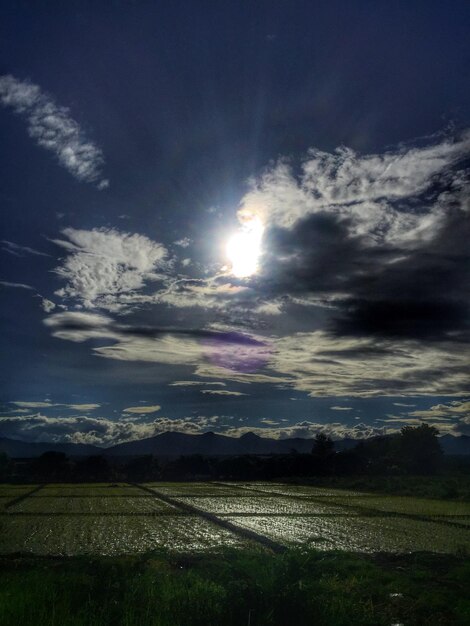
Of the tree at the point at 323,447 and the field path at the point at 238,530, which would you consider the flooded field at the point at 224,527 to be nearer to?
the field path at the point at 238,530

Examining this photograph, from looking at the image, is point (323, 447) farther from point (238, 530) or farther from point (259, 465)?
point (238, 530)

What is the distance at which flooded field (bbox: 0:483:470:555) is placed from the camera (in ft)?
79.9

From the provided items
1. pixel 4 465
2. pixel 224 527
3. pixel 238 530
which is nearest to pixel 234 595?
pixel 238 530

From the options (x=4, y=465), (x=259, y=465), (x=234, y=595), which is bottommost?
(x=234, y=595)

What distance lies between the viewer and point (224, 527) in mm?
32031

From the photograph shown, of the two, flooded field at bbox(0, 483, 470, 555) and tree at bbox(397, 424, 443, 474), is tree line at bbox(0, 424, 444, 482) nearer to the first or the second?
tree at bbox(397, 424, 443, 474)

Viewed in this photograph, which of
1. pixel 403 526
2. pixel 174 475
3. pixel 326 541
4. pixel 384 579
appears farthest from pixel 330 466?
pixel 384 579

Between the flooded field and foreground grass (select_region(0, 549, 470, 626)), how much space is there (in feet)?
25.0

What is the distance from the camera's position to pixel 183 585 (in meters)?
13.5

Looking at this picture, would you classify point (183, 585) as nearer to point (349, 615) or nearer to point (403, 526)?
point (349, 615)

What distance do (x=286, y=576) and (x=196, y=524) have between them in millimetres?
21322

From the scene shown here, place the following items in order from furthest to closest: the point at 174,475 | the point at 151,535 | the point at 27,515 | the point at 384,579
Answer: the point at 174,475
the point at 27,515
the point at 151,535
the point at 384,579

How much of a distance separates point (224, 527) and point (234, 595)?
68.1 ft

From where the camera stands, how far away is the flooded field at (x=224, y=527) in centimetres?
2434
